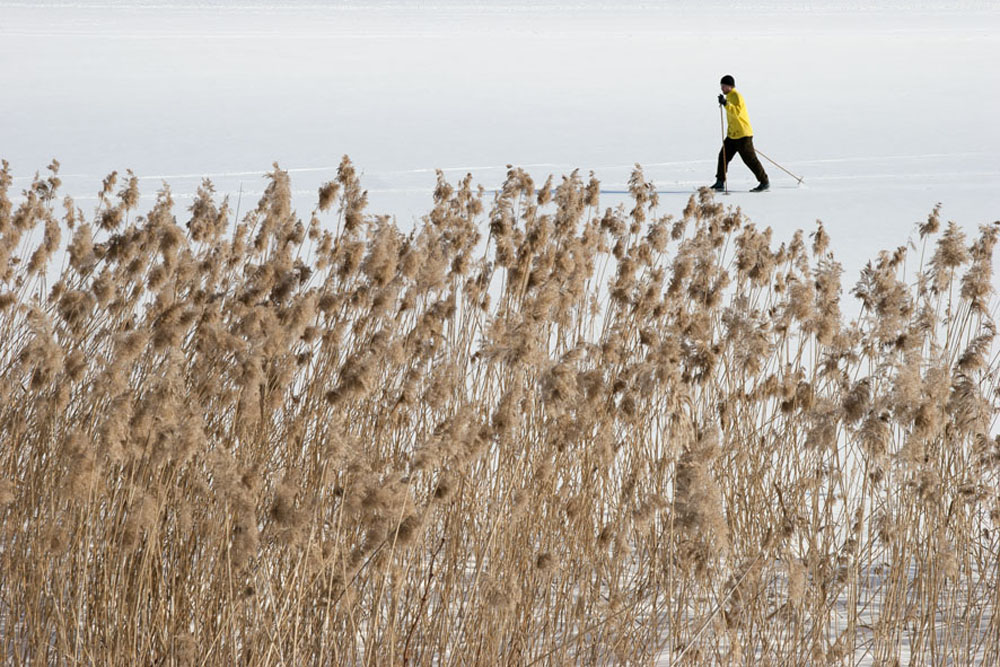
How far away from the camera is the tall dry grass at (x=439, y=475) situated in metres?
1.97

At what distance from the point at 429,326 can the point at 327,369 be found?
1.25ft

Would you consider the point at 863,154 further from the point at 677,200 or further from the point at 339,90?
the point at 339,90

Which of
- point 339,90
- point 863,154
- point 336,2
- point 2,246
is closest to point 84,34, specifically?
point 339,90

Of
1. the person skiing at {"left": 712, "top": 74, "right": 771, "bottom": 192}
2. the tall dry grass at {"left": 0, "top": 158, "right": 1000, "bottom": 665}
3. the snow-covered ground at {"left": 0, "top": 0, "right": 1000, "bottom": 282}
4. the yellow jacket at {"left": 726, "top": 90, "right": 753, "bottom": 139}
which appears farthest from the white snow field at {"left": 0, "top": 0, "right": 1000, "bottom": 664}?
the tall dry grass at {"left": 0, "top": 158, "right": 1000, "bottom": 665}

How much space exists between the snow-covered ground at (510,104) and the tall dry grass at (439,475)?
4646 mm

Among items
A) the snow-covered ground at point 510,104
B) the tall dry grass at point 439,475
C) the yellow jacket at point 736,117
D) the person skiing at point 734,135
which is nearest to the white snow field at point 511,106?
the snow-covered ground at point 510,104

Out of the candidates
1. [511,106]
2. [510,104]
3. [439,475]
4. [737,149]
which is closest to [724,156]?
[737,149]

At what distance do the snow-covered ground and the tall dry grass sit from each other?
465cm

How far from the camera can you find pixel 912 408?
2.16 metres

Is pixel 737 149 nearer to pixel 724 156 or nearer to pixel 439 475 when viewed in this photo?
pixel 724 156

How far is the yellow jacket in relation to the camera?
10164 mm

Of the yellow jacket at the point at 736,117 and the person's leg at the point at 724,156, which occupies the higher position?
the yellow jacket at the point at 736,117

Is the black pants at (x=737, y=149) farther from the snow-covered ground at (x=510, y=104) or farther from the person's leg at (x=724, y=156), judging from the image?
the snow-covered ground at (x=510, y=104)

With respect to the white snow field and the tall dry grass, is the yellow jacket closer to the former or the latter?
the white snow field
